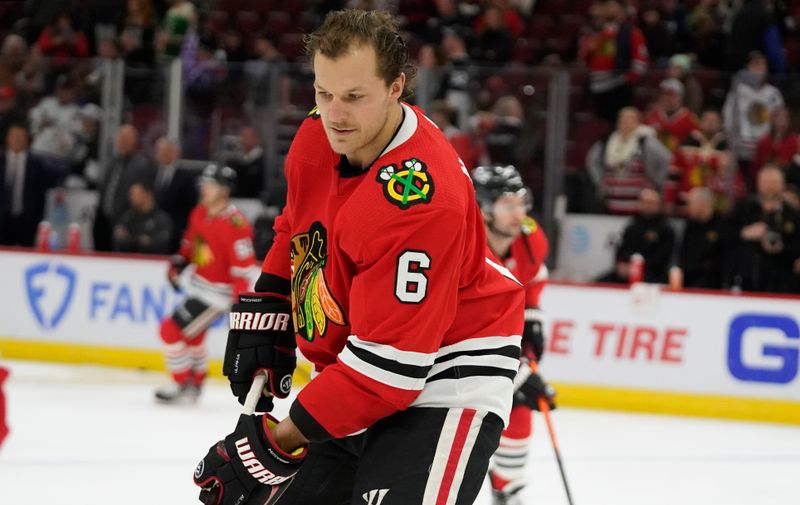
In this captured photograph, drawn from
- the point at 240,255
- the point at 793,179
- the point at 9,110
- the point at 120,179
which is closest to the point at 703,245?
the point at 793,179

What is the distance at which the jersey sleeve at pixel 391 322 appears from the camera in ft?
7.44

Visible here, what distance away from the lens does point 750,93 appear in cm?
826

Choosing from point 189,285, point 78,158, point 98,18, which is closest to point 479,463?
point 189,285

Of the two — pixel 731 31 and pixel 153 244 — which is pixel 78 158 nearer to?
pixel 153 244

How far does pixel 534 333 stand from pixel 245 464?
249 centimetres

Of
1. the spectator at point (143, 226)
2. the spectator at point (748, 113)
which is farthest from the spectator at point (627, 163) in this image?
the spectator at point (143, 226)

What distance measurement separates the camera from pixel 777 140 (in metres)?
8.18

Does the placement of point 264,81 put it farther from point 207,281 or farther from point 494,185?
point 494,185

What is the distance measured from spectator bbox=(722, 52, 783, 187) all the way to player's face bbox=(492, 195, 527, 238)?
4.01 metres

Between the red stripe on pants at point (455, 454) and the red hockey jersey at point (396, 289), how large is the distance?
0.03 metres

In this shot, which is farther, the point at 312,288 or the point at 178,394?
the point at 178,394

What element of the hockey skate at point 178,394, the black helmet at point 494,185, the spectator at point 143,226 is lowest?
the hockey skate at point 178,394

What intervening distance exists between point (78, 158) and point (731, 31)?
4735 mm

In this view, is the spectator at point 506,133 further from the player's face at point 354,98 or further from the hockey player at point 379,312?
the player's face at point 354,98
